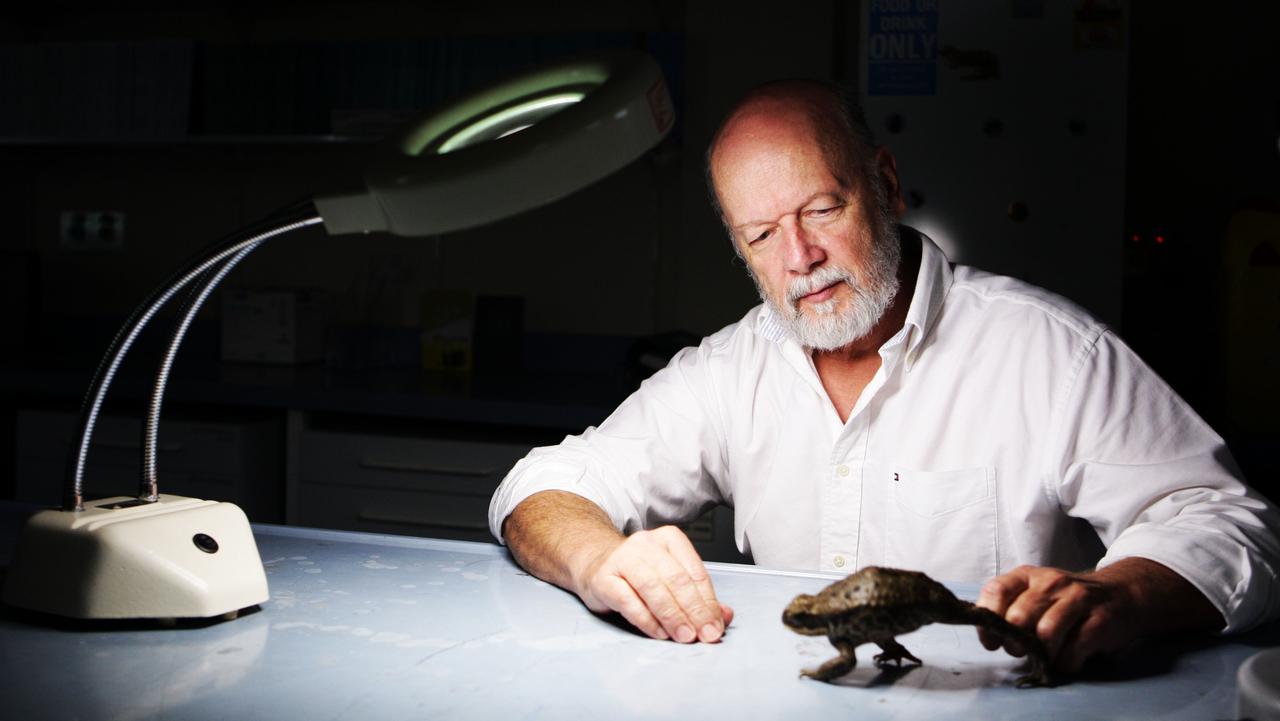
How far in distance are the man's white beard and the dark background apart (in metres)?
1.09

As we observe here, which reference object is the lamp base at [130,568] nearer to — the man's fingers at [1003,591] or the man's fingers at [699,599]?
the man's fingers at [699,599]

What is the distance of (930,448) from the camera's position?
137 centimetres

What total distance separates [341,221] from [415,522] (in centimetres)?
173

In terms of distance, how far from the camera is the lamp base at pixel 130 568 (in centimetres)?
92

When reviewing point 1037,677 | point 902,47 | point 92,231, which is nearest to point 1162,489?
point 1037,677

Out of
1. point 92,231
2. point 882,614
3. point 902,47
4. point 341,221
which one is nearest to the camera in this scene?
point 882,614

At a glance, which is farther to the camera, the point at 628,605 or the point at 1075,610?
the point at 628,605

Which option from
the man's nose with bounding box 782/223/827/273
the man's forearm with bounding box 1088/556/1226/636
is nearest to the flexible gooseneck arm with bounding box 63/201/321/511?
the man's nose with bounding box 782/223/827/273

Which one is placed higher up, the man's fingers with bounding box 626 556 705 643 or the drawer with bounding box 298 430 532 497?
the man's fingers with bounding box 626 556 705 643

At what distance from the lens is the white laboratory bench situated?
2.47ft

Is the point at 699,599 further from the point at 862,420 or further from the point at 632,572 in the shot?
the point at 862,420

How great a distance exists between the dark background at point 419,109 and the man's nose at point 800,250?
114cm

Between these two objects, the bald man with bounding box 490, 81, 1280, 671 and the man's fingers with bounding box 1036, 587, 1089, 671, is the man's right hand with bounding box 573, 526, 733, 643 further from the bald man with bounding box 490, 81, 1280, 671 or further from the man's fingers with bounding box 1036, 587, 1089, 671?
the man's fingers with bounding box 1036, 587, 1089, 671

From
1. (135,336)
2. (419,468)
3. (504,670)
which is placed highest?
(135,336)
